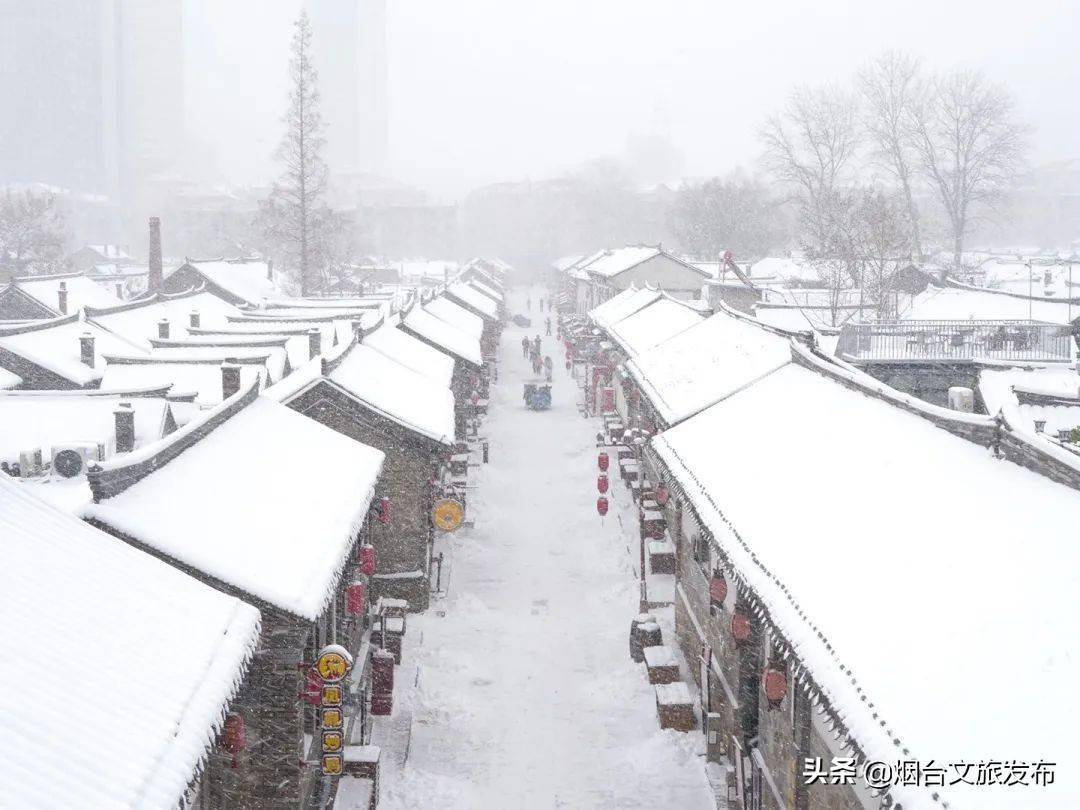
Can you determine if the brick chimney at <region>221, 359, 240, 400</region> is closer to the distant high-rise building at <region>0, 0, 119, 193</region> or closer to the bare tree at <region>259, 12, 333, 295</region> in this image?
the bare tree at <region>259, 12, 333, 295</region>

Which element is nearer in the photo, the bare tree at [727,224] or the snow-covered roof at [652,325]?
the snow-covered roof at [652,325]

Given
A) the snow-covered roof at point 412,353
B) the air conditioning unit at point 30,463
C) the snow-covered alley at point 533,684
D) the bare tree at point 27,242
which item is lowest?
the snow-covered alley at point 533,684

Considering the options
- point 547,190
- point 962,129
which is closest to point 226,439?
point 962,129

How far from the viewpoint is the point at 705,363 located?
76.6ft

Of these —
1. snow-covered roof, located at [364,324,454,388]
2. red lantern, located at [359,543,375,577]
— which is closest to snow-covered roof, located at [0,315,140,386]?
snow-covered roof, located at [364,324,454,388]

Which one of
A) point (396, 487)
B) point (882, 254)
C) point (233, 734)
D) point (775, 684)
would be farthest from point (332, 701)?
point (882, 254)

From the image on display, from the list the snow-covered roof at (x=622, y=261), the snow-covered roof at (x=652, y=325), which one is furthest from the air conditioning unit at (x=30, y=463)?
the snow-covered roof at (x=622, y=261)

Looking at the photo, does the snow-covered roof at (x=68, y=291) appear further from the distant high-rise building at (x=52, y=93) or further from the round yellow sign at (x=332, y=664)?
the distant high-rise building at (x=52, y=93)

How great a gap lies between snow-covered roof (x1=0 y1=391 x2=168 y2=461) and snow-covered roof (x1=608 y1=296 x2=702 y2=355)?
13423 mm

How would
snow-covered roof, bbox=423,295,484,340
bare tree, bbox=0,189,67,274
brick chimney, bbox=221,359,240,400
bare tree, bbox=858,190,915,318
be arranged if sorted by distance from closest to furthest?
brick chimney, bbox=221,359,240,400
bare tree, bbox=858,190,915,318
snow-covered roof, bbox=423,295,484,340
bare tree, bbox=0,189,67,274

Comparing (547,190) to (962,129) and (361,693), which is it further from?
(361,693)

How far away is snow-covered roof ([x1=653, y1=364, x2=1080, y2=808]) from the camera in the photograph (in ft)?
22.0

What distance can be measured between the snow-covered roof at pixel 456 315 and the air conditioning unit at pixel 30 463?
777 inches

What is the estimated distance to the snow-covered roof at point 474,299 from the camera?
5089 centimetres
